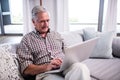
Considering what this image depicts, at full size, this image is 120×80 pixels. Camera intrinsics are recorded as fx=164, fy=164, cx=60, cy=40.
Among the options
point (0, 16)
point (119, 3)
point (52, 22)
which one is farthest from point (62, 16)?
point (0, 16)

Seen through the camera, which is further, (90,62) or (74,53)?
(90,62)

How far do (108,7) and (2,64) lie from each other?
10.0ft

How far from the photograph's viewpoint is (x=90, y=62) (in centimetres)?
196

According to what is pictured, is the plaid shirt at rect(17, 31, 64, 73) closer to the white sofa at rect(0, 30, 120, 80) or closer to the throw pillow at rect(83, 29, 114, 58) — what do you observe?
the white sofa at rect(0, 30, 120, 80)

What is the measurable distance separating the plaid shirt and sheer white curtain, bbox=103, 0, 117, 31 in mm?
2451

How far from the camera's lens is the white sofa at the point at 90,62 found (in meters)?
1.32

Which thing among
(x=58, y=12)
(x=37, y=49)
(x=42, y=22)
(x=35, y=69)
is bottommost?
(x=35, y=69)

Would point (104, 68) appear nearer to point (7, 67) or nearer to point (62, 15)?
point (7, 67)

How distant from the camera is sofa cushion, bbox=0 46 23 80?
1.28 meters

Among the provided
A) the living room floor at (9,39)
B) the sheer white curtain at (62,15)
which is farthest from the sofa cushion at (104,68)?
the living room floor at (9,39)

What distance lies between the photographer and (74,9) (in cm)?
432

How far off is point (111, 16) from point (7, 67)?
9.97 feet

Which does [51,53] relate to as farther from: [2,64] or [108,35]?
[108,35]

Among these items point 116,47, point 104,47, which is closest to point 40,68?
point 104,47
